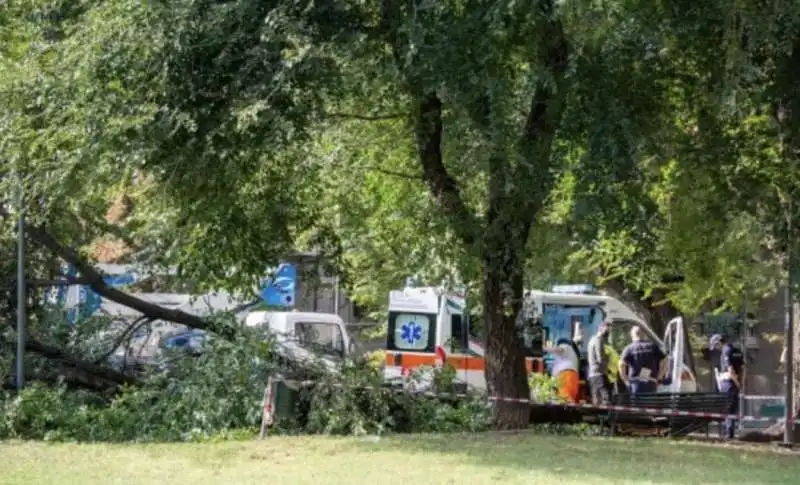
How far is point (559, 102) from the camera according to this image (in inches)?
540

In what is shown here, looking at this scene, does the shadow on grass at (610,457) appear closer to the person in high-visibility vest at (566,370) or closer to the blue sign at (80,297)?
the person in high-visibility vest at (566,370)

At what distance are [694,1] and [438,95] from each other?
2979mm

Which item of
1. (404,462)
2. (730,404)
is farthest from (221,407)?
(730,404)

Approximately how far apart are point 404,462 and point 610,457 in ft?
7.89

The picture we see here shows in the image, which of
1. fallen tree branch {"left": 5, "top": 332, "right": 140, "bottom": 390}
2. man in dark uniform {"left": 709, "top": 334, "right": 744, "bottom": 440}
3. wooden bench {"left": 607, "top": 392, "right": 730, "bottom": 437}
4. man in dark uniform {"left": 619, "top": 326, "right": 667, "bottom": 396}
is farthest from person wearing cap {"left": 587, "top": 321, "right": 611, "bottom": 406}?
fallen tree branch {"left": 5, "top": 332, "right": 140, "bottom": 390}

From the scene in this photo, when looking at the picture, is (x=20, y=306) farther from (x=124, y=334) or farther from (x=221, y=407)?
(x=221, y=407)

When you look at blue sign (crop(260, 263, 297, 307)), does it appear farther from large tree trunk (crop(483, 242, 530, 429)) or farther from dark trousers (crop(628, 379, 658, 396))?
dark trousers (crop(628, 379, 658, 396))

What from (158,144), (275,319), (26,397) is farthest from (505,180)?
(275,319)

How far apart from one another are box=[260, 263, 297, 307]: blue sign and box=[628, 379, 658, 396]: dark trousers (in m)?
5.88

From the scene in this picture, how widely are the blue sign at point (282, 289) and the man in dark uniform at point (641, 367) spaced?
5746 mm

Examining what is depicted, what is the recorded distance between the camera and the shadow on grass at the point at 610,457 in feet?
38.6

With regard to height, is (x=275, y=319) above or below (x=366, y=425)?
above

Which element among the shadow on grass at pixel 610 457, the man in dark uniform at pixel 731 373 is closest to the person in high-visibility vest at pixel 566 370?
the man in dark uniform at pixel 731 373

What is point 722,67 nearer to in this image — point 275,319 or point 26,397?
point 26,397
